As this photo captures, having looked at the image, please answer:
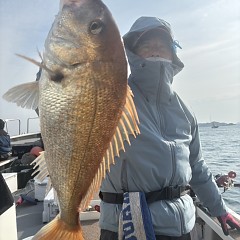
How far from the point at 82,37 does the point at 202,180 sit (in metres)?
1.79

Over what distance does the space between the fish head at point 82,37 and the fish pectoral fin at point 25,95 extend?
6.0 inches

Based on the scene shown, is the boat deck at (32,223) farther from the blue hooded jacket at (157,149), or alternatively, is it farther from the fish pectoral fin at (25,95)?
the fish pectoral fin at (25,95)

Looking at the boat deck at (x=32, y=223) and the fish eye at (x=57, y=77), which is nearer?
the fish eye at (x=57, y=77)

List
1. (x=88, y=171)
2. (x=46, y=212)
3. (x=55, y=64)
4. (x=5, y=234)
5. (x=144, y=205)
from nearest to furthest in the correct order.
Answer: (x=55, y=64) → (x=88, y=171) → (x=144, y=205) → (x=5, y=234) → (x=46, y=212)

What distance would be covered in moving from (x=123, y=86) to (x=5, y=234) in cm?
211

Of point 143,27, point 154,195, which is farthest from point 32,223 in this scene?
point 143,27

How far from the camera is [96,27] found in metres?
1.36

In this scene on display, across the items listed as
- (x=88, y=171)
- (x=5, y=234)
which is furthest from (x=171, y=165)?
(x=5, y=234)

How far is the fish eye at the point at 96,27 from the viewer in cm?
135

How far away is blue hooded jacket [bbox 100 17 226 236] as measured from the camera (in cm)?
215

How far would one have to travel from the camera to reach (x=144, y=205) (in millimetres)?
2111

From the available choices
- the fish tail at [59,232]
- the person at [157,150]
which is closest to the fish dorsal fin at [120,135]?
the fish tail at [59,232]

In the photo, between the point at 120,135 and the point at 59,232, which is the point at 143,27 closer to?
the point at 120,135

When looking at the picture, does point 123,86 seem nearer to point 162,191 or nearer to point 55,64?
point 55,64
